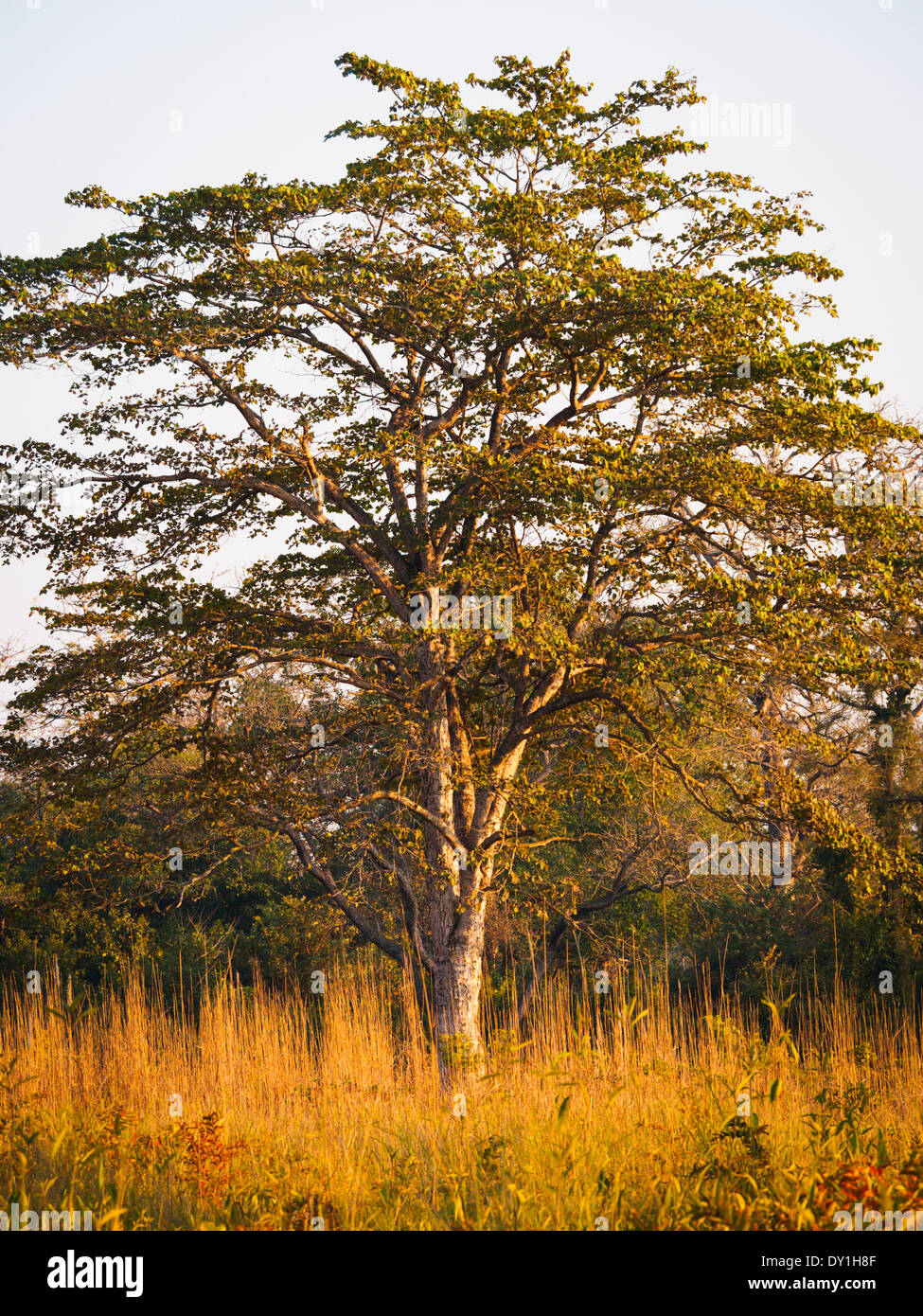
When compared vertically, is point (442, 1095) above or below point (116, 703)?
below

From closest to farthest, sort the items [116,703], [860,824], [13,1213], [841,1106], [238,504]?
[13,1213] < [841,1106] < [116,703] < [238,504] < [860,824]

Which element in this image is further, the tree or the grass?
the tree

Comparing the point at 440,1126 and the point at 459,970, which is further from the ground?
the point at 440,1126

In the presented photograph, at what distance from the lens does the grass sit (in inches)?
176

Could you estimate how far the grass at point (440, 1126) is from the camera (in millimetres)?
4465

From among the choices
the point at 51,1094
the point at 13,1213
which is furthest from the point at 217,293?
the point at 13,1213

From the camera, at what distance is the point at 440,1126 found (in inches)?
226

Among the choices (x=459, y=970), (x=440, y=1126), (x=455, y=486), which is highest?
(x=455, y=486)

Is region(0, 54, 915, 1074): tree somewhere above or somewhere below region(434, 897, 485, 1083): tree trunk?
above

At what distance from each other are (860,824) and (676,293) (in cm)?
989

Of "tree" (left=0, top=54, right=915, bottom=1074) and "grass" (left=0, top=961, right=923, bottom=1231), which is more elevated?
"tree" (left=0, top=54, right=915, bottom=1074)

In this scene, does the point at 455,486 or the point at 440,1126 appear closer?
the point at 440,1126
